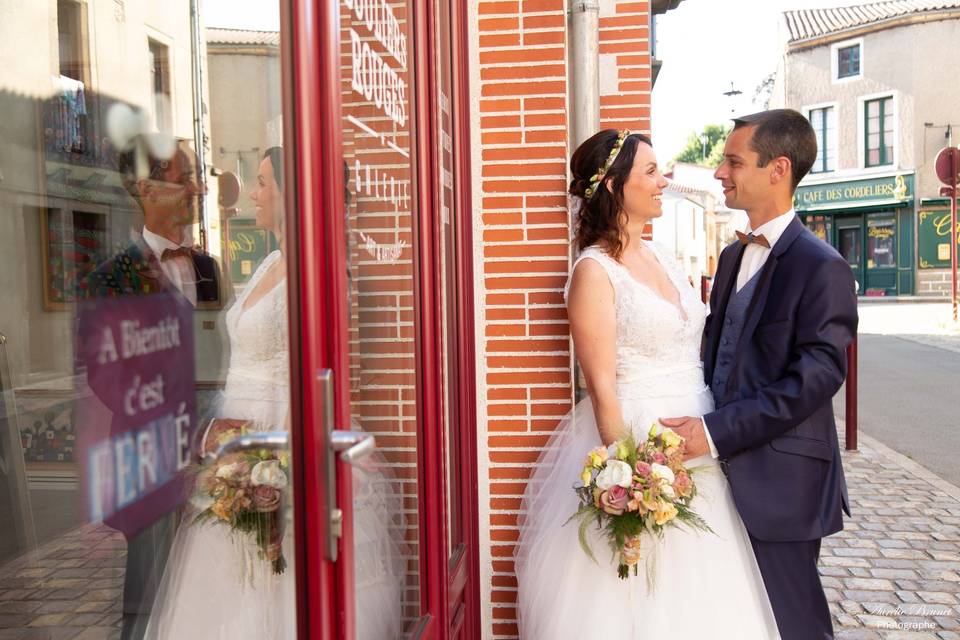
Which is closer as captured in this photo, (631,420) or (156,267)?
(156,267)

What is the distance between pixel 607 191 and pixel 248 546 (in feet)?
6.26

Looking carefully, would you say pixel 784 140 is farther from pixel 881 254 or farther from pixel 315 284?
pixel 881 254

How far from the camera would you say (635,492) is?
2641 millimetres

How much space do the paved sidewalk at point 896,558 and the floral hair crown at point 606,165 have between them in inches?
97.4

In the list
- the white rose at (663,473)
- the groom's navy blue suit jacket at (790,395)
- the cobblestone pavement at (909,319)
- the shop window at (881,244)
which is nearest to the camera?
the white rose at (663,473)

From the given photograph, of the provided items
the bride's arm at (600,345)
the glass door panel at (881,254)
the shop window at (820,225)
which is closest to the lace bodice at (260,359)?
the bride's arm at (600,345)

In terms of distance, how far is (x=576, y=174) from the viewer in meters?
3.18

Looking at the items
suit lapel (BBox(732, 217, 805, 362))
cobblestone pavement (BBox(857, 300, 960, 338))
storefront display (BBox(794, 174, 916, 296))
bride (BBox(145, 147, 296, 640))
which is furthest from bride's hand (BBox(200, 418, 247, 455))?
storefront display (BBox(794, 174, 916, 296))

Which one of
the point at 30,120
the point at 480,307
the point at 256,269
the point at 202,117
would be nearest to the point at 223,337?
the point at 256,269

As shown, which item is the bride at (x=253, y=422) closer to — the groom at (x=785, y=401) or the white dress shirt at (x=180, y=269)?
the white dress shirt at (x=180, y=269)

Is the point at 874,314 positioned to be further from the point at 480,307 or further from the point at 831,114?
the point at 480,307

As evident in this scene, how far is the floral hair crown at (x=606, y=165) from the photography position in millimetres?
3045

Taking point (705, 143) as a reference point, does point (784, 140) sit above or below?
below

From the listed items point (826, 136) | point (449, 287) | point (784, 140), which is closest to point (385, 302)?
point (449, 287)
